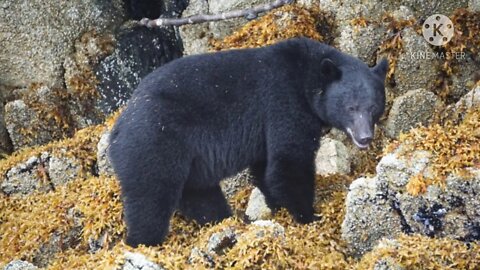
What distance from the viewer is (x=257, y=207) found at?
8.62 metres

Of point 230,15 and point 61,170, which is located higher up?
point 230,15

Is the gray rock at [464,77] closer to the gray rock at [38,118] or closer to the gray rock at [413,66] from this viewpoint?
the gray rock at [413,66]

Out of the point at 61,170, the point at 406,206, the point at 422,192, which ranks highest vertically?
the point at 422,192

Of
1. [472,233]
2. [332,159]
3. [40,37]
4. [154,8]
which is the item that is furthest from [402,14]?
[40,37]

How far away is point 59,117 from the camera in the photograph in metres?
10.4

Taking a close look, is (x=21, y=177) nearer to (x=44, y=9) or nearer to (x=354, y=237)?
(x=44, y=9)

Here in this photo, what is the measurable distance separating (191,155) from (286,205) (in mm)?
1003

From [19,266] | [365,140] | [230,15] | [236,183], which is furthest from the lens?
[230,15]

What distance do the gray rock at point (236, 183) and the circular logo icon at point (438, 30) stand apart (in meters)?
2.42

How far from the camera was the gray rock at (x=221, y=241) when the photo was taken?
7.27 m

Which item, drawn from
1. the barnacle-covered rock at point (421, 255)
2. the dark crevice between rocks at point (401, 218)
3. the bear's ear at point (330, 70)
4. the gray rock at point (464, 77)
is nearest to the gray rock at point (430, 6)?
the gray rock at point (464, 77)

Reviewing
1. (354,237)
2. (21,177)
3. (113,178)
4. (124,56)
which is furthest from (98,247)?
(124,56)

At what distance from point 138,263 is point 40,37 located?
4151 millimetres

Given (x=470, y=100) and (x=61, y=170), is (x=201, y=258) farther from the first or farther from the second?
(x=470, y=100)
